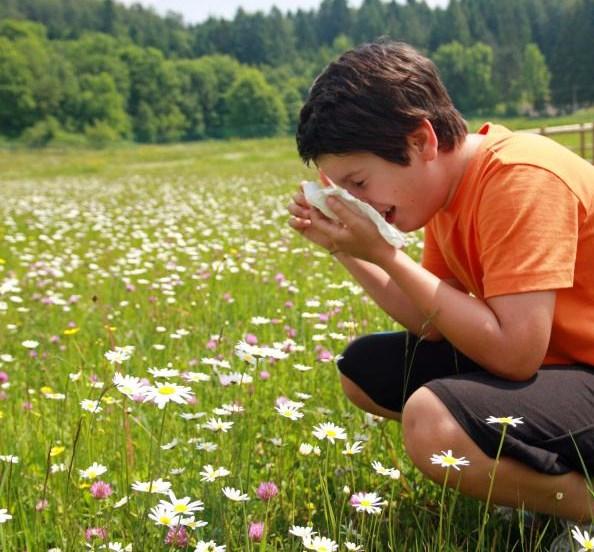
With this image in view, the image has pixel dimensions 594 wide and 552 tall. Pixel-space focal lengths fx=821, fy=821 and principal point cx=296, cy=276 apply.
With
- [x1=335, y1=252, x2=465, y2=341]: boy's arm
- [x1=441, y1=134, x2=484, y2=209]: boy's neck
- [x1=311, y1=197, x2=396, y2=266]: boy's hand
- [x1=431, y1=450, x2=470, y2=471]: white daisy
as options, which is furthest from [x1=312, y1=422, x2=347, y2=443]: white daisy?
[x1=441, y1=134, x2=484, y2=209]: boy's neck

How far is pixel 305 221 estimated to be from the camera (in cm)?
203

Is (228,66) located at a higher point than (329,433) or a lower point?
higher

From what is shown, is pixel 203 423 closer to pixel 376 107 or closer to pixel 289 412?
pixel 289 412

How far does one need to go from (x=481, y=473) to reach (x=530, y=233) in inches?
19.0

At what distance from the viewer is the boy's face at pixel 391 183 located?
1.83 metres

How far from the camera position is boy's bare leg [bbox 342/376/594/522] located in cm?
159

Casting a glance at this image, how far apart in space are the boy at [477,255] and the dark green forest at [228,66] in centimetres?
6031

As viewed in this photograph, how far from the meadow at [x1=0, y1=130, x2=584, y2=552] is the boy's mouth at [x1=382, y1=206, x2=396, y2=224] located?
1.33 ft

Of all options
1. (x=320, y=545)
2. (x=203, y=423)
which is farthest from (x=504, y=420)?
(x=203, y=423)

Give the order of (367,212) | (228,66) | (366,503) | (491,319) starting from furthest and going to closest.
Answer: (228,66) < (367,212) < (491,319) < (366,503)

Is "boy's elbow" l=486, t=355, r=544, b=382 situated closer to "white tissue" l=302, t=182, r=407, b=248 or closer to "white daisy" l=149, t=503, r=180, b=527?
"white tissue" l=302, t=182, r=407, b=248

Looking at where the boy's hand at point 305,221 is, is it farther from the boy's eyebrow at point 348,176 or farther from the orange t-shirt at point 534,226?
the orange t-shirt at point 534,226

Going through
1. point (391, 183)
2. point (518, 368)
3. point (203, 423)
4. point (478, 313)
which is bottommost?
point (203, 423)

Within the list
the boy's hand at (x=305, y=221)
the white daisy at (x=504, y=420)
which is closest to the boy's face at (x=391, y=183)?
the boy's hand at (x=305, y=221)
